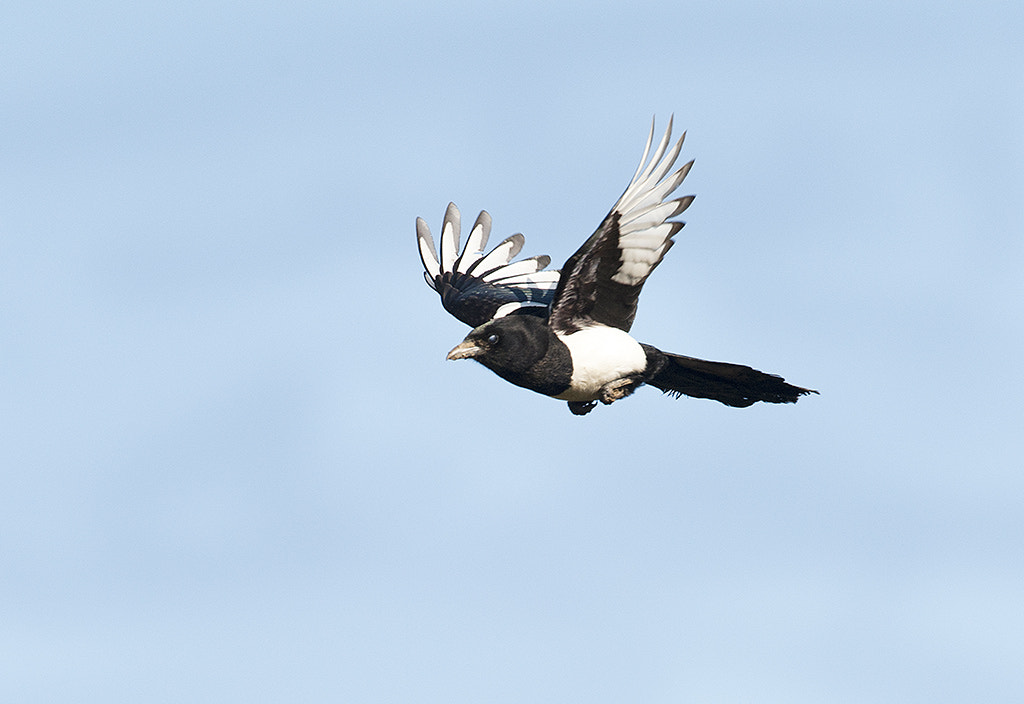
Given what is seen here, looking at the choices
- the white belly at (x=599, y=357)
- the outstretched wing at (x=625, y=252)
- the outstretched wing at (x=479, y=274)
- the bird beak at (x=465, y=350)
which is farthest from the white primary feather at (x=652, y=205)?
the outstretched wing at (x=479, y=274)

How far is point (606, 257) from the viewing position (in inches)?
524

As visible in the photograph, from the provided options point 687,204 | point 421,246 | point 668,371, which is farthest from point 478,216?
point 687,204

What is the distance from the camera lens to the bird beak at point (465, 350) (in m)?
13.5

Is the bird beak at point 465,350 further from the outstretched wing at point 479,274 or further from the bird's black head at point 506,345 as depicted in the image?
the outstretched wing at point 479,274

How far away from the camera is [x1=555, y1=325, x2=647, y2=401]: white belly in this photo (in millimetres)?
13672

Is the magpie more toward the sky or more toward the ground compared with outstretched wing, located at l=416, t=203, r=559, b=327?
more toward the ground

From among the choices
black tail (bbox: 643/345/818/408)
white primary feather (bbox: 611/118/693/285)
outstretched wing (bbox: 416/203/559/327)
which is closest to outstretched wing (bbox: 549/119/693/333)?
white primary feather (bbox: 611/118/693/285)

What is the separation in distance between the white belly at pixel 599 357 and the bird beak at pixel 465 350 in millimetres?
888

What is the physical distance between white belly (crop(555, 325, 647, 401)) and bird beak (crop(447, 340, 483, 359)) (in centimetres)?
89

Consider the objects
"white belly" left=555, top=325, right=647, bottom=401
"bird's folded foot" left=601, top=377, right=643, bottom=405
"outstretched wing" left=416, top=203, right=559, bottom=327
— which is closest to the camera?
"white belly" left=555, top=325, right=647, bottom=401

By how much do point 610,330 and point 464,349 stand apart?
4.78ft

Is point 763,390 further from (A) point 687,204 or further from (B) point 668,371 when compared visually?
Result: (A) point 687,204

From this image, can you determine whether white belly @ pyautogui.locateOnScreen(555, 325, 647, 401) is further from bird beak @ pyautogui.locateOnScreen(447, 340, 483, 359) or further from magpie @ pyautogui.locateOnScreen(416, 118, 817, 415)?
bird beak @ pyautogui.locateOnScreen(447, 340, 483, 359)

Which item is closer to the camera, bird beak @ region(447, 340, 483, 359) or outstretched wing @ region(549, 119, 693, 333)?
outstretched wing @ region(549, 119, 693, 333)
